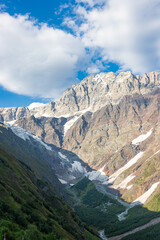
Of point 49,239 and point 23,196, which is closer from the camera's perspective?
point 49,239

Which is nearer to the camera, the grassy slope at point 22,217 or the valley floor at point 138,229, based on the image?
the grassy slope at point 22,217

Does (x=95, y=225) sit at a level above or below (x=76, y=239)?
above

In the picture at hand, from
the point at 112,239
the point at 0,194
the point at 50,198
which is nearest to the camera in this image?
the point at 0,194

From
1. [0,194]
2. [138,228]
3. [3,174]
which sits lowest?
[0,194]

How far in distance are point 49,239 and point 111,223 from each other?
6734 inches

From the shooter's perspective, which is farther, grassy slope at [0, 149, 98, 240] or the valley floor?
the valley floor

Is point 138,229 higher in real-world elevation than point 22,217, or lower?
higher

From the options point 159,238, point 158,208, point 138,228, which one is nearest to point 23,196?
point 159,238

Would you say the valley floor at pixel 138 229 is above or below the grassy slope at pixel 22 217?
above

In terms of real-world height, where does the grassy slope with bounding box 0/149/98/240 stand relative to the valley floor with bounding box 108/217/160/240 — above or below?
below

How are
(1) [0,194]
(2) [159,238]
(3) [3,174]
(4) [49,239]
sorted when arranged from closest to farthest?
1. (4) [49,239]
2. (1) [0,194]
3. (3) [3,174]
4. (2) [159,238]

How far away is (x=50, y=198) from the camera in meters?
97.0

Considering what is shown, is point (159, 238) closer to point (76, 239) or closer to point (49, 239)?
point (76, 239)

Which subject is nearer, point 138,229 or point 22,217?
point 22,217
